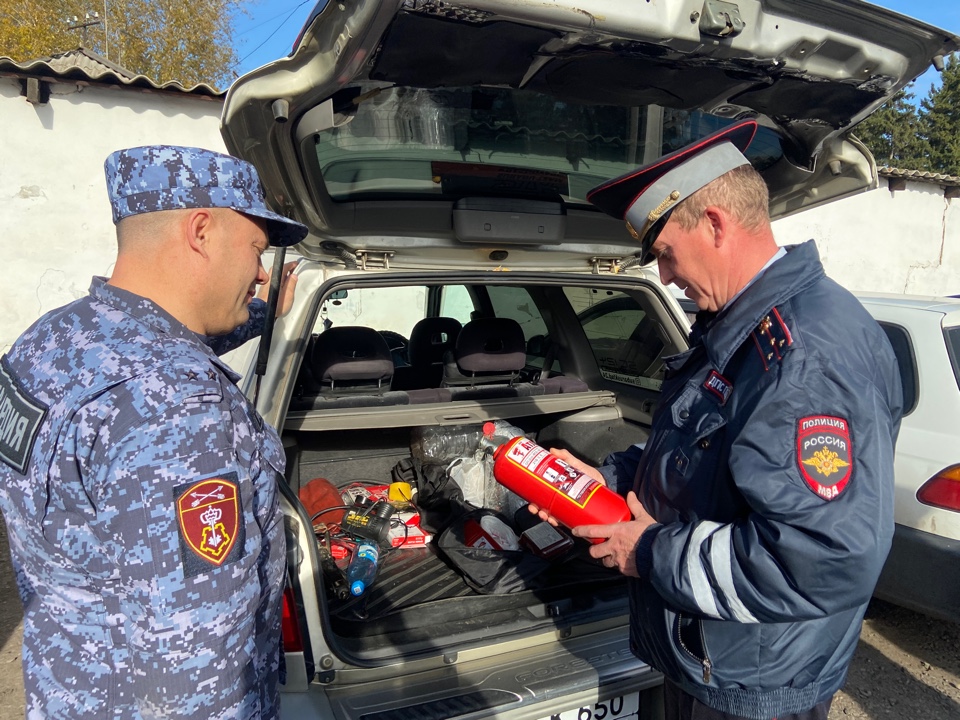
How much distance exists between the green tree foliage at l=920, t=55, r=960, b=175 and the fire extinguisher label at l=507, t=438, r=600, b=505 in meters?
31.0

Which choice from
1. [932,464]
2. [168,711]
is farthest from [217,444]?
[932,464]

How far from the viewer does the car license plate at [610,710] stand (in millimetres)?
1799

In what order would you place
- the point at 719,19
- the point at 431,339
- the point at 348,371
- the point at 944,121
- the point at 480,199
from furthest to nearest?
the point at 944,121, the point at 431,339, the point at 348,371, the point at 480,199, the point at 719,19

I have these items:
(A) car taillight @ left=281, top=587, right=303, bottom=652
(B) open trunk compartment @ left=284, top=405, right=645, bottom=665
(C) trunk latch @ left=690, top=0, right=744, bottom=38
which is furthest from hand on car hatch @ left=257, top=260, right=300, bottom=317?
(C) trunk latch @ left=690, top=0, right=744, bottom=38

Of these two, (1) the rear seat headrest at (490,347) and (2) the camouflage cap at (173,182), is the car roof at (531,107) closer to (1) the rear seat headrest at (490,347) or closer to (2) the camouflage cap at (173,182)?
(2) the camouflage cap at (173,182)

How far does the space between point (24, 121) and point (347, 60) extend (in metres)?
7.69

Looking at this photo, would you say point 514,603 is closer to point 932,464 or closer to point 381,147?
point 381,147

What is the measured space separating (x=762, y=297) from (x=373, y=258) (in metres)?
1.31

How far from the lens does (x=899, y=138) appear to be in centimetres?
2800

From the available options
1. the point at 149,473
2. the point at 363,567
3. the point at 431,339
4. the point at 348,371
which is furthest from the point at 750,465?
the point at 431,339

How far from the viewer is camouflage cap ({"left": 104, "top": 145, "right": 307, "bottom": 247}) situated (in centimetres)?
115

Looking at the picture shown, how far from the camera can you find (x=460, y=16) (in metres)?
1.22

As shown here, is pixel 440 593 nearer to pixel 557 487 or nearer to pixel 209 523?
pixel 557 487

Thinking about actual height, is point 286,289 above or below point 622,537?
above
